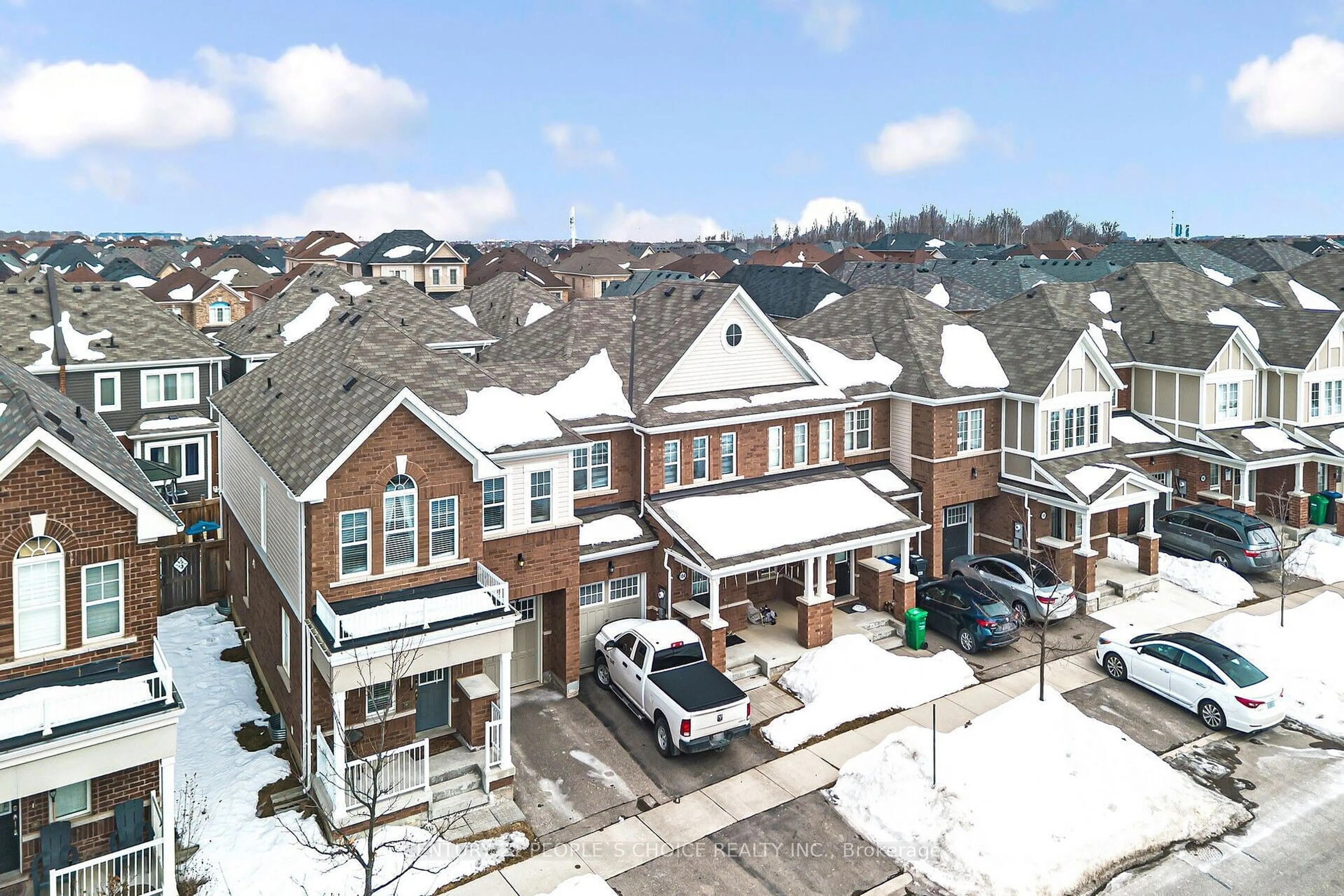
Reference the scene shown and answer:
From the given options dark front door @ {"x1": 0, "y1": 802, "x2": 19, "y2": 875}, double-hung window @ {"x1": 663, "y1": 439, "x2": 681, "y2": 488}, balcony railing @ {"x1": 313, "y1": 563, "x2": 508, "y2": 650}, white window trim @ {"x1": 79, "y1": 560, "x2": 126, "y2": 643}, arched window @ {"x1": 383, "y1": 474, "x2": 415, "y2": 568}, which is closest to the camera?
dark front door @ {"x1": 0, "y1": 802, "x2": 19, "y2": 875}

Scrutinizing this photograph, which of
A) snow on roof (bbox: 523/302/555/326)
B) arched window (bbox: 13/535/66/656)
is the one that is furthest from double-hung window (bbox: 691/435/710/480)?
snow on roof (bbox: 523/302/555/326)

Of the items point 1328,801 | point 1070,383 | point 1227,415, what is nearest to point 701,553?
point 1328,801

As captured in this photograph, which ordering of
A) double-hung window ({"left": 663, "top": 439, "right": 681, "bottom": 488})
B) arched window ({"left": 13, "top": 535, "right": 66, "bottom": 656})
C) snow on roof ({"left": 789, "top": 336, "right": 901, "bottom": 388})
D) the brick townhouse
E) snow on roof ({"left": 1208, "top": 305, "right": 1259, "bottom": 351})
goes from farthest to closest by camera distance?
snow on roof ({"left": 1208, "top": 305, "right": 1259, "bottom": 351}) → snow on roof ({"left": 789, "top": 336, "right": 901, "bottom": 388}) → double-hung window ({"left": 663, "top": 439, "right": 681, "bottom": 488}) → arched window ({"left": 13, "top": 535, "right": 66, "bottom": 656}) → the brick townhouse

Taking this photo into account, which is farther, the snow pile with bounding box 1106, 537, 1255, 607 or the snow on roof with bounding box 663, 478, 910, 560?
the snow pile with bounding box 1106, 537, 1255, 607

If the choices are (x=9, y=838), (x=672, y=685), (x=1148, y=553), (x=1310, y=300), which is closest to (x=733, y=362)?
(x=672, y=685)

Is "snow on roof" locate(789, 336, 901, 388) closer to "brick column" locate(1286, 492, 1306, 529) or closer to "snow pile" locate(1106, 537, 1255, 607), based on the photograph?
"snow pile" locate(1106, 537, 1255, 607)

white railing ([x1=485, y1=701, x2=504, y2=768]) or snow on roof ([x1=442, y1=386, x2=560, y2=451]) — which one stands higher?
snow on roof ([x1=442, y1=386, x2=560, y2=451])

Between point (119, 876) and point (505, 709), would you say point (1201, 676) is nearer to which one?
point (505, 709)
